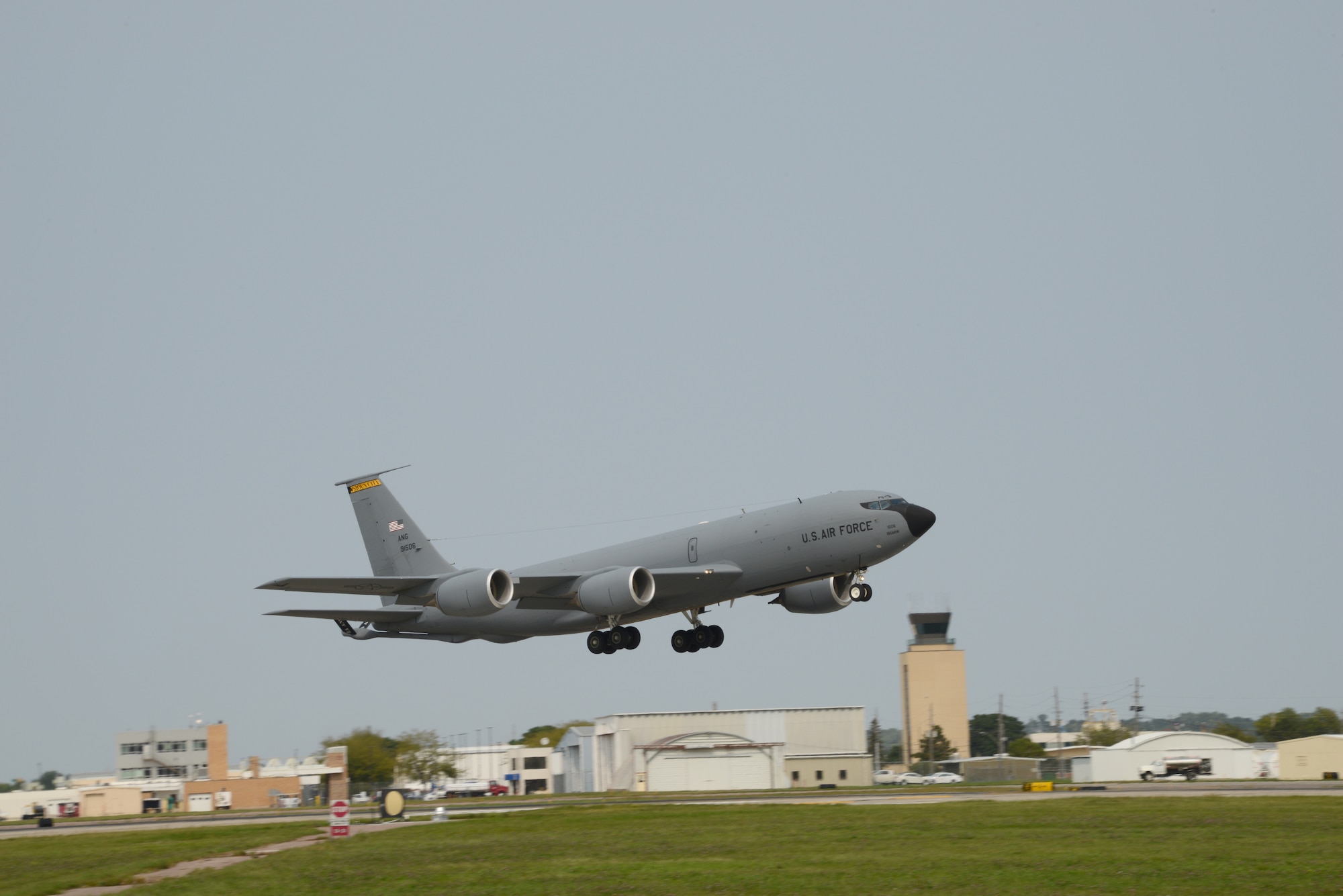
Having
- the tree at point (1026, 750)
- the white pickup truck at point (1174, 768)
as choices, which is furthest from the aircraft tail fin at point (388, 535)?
the tree at point (1026, 750)

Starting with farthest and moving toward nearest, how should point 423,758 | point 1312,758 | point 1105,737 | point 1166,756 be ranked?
point 1105,737
point 423,758
point 1166,756
point 1312,758

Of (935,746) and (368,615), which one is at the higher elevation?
(368,615)

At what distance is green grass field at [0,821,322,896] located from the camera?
32.4 meters

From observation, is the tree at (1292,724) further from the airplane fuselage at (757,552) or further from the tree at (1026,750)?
the airplane fuselage at (757,552)

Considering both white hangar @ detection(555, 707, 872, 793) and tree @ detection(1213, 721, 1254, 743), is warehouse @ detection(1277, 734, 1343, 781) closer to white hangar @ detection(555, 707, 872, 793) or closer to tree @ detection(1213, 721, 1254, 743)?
white hangar @ detection(555, 707, 872, 793)

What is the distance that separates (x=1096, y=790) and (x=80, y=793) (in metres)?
66.0

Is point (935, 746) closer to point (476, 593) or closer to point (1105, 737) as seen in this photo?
point (1105, 737)

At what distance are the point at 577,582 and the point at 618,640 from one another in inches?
98.2

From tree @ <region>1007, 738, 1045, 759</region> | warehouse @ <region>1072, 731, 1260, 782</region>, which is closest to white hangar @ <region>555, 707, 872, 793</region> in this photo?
warehouse @ <region>1072, 731, 1260, 782</region>

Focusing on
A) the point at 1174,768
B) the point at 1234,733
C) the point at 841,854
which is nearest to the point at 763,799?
the point at 841,854

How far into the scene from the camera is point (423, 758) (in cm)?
11531

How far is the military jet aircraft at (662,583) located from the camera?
40.5m

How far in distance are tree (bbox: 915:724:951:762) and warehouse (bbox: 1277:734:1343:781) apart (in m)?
61.2

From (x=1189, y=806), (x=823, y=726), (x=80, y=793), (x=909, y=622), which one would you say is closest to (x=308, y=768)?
(x=80, y=793)
